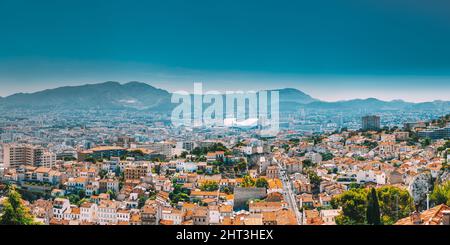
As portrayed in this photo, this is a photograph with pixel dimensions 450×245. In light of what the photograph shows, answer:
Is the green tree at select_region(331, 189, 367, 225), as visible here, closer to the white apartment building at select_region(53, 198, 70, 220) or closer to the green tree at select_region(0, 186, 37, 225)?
the white apartment building at select_region(53, 198, 70, 220)

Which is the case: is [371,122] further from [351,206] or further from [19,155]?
[19,155]

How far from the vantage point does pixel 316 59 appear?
470cm

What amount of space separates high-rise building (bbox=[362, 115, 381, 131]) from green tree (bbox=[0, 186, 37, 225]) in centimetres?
418

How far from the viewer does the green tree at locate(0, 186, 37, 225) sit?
418 cm

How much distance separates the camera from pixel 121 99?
5070mm

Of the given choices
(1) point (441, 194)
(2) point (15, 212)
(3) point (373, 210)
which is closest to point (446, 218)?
(3) point (373, 210)

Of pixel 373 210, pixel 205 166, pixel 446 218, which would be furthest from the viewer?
pixel 205 166

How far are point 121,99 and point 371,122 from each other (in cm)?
352

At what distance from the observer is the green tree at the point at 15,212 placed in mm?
4177

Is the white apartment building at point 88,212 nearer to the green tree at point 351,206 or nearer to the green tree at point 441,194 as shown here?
the green tree at point 351,206

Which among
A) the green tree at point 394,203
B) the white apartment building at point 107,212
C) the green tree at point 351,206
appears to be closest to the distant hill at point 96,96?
the white apartment building at point 107,212

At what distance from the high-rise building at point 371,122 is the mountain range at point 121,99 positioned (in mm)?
1001

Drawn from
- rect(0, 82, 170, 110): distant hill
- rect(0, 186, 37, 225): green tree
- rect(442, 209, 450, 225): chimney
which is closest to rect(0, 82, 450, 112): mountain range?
rect(0, 82, 170, 110): distant hill
